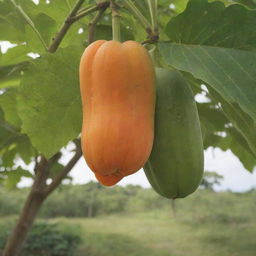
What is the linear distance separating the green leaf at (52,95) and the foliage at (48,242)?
596 centimetres

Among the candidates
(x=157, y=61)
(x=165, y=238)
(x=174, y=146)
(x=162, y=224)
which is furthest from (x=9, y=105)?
(x=162, y=224)

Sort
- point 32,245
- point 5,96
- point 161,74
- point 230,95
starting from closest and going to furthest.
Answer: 1. point 230,95
2. point 161,74
3. point 5,96
4. point 32,245

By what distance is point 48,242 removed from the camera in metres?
6.70

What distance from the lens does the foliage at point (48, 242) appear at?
259 inches

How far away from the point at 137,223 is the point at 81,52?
310 inches

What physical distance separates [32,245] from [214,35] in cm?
641

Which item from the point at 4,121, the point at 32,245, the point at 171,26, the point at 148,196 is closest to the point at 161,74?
the point at 171,26

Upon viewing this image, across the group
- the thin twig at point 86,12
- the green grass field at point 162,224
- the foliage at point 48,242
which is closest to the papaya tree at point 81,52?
the thin twig at point 86,12

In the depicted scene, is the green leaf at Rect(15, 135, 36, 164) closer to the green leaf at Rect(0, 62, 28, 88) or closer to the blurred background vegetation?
the green leaf at Rect(0, 62, 28, 88)

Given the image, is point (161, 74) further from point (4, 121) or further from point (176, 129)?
point (4, 121)

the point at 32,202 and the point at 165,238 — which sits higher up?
the point at 32,202

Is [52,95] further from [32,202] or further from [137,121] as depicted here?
[32,202]

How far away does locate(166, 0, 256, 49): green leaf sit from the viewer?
1.97 feet

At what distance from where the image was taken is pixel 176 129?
624mm
